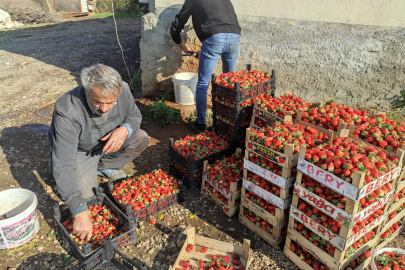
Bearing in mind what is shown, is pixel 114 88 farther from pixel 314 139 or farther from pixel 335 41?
pixel 335 41

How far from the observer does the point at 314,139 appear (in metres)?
3.20

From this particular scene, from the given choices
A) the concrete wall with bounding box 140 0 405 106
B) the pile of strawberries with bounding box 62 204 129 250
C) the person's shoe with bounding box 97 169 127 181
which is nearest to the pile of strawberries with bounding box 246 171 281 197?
the pile of strawberries with bounding box 62 204 129 250

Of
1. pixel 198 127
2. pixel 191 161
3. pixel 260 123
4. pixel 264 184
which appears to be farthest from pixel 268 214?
pixel 198 127

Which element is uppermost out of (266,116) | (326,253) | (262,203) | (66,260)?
(266,116)

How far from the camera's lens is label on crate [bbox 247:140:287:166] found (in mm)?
2916

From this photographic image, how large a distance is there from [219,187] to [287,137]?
118cm

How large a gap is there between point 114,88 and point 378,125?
112 inches

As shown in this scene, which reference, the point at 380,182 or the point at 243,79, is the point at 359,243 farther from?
the point at 243,79

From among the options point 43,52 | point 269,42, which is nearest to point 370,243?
point 269,42

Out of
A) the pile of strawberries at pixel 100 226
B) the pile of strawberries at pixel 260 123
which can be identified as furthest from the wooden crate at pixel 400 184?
the pile of strawberries at pixel 100 226

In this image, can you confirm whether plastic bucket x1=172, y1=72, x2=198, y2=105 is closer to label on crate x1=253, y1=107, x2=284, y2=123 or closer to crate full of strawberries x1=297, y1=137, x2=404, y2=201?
label on crate x1=253, y1=107, x2=284, y2=123

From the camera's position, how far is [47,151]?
5391 mm

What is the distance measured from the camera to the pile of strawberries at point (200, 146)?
4344mm

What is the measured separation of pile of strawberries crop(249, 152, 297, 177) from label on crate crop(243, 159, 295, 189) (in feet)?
0.10
